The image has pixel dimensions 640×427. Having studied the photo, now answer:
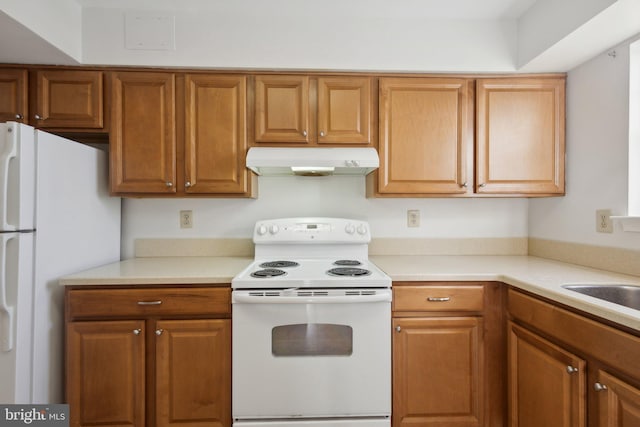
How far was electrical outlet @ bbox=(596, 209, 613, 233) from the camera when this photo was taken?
1.69m

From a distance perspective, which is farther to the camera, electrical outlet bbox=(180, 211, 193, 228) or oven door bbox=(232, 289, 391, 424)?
electrical outlet bbox=(180, 211, 193, 228)

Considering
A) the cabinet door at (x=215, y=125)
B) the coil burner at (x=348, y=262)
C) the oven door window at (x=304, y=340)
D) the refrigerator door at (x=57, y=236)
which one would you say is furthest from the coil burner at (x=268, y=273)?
the refrigerator door at (x=57, y=236)

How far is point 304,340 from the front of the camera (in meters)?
1.57

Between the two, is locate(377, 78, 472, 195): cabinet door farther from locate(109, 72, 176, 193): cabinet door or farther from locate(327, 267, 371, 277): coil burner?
locate(109, 72, 176, 193): cabinet door

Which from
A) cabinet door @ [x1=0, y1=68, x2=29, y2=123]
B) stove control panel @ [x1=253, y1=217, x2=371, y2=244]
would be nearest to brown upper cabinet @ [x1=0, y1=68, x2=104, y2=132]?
cabinet door @ [x1=0, y1=68, x2=29, y2=123]

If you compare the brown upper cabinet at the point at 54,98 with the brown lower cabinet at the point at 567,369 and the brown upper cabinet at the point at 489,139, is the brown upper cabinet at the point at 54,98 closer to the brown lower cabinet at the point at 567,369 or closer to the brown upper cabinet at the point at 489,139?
the brown upper cabinet at the point at 489,139

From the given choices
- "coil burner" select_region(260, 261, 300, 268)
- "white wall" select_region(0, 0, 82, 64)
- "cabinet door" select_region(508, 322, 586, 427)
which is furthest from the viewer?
"coil burner" select_region(260, 261, 300, 268)

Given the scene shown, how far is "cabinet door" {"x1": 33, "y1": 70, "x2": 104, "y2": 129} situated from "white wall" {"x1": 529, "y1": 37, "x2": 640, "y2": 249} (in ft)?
9.33

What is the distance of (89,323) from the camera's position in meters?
1.54

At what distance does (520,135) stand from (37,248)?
268 cm

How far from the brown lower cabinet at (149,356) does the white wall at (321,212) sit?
71cm

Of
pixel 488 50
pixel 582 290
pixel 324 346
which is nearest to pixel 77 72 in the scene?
pixel 324 346

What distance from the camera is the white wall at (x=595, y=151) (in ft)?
5.30

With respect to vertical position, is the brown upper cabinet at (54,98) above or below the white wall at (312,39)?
below
